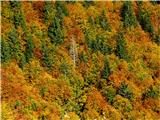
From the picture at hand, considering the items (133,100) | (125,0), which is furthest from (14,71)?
(125,0)

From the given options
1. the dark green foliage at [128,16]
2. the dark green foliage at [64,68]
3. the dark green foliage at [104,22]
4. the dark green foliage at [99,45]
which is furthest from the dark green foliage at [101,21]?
the dark green foliage at [64,68]

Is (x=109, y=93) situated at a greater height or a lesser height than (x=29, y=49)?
lesser

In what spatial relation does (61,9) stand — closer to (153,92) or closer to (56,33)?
(56,33)

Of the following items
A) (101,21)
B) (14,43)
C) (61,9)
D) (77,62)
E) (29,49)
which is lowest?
(77,62)

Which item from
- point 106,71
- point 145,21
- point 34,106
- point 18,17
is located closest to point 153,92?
point 106,71

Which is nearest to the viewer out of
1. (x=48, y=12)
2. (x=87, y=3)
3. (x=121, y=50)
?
(x=121, y=50)

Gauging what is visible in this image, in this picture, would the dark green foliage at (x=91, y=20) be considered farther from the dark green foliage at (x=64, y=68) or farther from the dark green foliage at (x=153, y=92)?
the dark green foliage at (x=153, y=92)

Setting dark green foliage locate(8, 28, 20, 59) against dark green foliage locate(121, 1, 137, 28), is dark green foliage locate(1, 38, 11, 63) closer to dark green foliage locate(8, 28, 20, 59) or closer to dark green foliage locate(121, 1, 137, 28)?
dark green foliage locate(8, 28, 20, 59)
